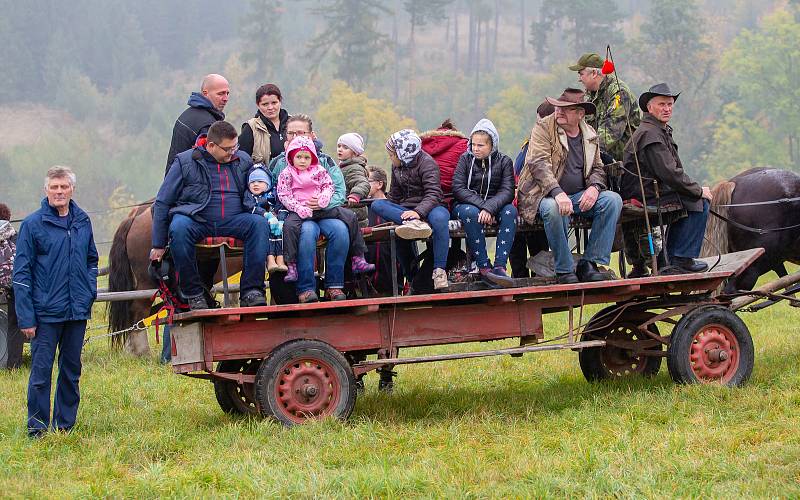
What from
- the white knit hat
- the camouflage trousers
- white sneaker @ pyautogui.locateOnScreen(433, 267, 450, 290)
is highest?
the white knit hat

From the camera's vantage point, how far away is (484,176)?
8094mm

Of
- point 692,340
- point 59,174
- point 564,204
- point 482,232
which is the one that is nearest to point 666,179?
point 564,204

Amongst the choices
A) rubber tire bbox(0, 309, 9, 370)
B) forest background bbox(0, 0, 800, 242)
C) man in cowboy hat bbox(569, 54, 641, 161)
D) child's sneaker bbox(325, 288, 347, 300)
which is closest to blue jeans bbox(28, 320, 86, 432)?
child's sneaker bbox(325, 288, 347, 300)

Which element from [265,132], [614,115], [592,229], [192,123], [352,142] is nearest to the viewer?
[592,229]

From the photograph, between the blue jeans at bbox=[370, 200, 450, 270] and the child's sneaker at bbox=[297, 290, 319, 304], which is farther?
the blue jeans at bbox=[370, 200, 450, 270]

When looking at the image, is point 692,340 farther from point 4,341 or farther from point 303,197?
point 4,341

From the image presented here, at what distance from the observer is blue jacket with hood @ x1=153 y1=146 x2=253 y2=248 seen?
284 inches

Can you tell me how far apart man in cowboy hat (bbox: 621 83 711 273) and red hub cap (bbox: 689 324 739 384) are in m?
0.58

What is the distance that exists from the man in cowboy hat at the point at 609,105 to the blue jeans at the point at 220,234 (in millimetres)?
3231

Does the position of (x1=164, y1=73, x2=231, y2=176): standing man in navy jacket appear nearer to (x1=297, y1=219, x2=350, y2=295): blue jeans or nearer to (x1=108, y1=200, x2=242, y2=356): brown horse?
(x1=297, y1=219, x2=350, y2=295): blue jeans

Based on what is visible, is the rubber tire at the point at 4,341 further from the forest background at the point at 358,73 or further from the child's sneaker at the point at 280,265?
the forest background at the point at 358,73

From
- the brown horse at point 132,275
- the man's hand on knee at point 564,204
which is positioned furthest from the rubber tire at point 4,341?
the man's hand on knee at point 564,204

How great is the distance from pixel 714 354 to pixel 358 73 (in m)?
74.3

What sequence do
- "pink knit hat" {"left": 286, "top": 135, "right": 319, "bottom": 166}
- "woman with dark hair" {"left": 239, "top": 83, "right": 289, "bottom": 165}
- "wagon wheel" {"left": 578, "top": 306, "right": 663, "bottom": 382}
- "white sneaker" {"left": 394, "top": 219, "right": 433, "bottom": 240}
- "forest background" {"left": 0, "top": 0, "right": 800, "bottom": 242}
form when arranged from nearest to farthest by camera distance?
"white sneaker" {"left": 394, "top": 219, "right": 433, "bottom": 240} < "pink knit hat" {"left": 286, "top": 135, "right": 319, "bottom": 166} < "woman with dark hair" {"left": 239, "top": 83, "right": 289, "bottom": 165} < "wagon wheel" {"left": 578, "top": 306, "right": 663, "bottom": 382} < "forest background" {"left": 0, "top": 0, "right": 800, "bottom": 242}
